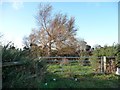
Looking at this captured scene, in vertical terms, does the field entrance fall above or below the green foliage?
below

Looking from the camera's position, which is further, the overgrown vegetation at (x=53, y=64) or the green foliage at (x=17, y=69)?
the overgrown vegetation at (x=53, y=64)

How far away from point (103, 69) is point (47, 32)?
849 centimetres

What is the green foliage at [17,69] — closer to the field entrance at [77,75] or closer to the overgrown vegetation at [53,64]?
the overgrown vegetation at [53,64]

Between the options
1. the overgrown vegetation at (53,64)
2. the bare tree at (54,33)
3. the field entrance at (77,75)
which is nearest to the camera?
the overgrown vegetation at (53,64)

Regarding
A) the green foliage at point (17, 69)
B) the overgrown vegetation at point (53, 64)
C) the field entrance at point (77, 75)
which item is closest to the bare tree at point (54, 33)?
the overgrown vegetation at point (53, 64)

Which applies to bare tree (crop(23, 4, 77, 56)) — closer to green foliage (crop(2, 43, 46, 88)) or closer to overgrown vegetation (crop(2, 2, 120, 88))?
overgrown vegetation (crop(2, 2, 120, 88))

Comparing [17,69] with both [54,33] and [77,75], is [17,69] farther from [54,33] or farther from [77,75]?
[54,33]

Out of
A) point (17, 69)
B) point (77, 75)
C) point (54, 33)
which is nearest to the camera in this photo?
point (17, 69)

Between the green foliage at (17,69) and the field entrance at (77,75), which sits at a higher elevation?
the green foliage at (17,69)

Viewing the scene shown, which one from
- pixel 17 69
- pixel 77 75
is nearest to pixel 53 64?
pixel 77 75

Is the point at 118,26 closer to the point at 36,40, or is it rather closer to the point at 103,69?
the point at 103,69

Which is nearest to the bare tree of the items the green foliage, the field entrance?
the field entrance

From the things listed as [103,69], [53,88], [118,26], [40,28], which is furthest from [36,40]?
[53,88]

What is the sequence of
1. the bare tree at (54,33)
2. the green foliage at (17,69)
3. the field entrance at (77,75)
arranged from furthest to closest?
the bare tree at (54,33) → the field entrance at (77,75) → the green foliage at (17,69)
